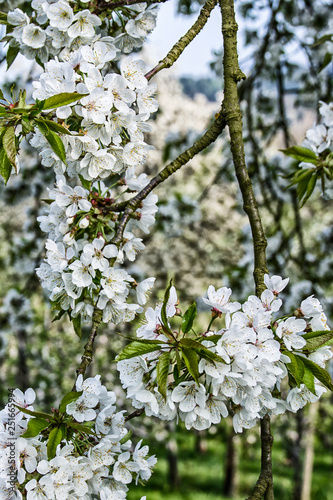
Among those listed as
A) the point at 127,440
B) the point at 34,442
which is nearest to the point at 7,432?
the point at 34,442

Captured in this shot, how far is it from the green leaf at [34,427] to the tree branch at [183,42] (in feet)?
2.69

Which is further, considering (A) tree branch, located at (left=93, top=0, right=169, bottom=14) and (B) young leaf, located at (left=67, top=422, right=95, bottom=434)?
(A) tree branch, located at (left=93, top=0, right=169, bottom=14)

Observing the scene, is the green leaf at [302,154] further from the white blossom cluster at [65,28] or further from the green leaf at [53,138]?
the green leaf at [53,138]

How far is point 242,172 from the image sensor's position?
1.23 meters

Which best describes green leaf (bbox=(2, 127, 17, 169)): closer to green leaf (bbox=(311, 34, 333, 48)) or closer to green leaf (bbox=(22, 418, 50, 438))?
green leaf (bbox=(22, 418, 50, 438))

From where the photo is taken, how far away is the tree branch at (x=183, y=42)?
4.03ft

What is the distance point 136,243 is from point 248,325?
42cm

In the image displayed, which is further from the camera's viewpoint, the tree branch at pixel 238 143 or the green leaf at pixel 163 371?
the tree branch at pixel 238 143

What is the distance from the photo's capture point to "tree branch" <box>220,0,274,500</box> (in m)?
1.03

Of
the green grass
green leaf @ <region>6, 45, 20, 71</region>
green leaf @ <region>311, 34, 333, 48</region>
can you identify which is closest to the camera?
green leaf @ <region>6, 45, 20, 71</region>

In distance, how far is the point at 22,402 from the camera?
1117 mm

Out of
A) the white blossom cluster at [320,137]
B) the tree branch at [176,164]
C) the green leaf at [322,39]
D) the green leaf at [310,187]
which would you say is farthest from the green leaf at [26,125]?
the green leaf at [322,39]

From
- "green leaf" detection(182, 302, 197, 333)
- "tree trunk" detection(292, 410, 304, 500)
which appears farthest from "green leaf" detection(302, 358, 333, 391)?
"tree trunk" detection(292, 410, 304, 500)

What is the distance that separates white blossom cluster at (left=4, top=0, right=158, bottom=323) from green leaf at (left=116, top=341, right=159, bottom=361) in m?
0.24
